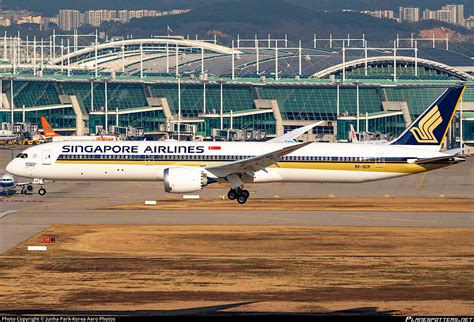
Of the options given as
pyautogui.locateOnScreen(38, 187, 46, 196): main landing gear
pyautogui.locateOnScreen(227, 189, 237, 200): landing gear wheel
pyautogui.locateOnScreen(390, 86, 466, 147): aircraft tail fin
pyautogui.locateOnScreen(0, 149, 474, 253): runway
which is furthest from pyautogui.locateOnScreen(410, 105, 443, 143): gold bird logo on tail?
pyautogui.locateOnScreen(38, 187, 46, 196): main landing gear

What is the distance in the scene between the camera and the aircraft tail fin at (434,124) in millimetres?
86062

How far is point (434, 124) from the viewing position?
86.4m

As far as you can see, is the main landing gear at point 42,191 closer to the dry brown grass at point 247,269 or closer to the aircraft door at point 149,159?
the aircraft door at point 149,159

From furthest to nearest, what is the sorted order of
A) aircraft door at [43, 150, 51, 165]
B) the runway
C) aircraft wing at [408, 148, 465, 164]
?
aircraft wing at [408, 148, 465, 164]
aircraft door at [43, 150, 51, 165]
the runway

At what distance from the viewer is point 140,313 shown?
155 feet

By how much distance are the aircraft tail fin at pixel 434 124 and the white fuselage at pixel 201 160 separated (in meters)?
1.13

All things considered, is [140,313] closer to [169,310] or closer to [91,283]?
[169,310]

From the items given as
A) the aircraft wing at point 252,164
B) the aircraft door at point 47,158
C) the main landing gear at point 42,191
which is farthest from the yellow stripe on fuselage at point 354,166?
the main landing gear at point 42,191

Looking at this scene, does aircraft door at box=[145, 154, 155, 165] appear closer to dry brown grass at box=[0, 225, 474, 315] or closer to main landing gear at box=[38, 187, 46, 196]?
dry brown grass at box=[0, 225, 474, 315]

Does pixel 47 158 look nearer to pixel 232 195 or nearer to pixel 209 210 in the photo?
pixel 209 210

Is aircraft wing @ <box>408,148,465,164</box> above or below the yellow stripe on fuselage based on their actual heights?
above

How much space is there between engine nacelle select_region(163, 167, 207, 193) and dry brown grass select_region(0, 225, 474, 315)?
8.00 m

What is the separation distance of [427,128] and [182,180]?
61.0 ft

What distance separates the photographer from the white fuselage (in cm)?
8219
